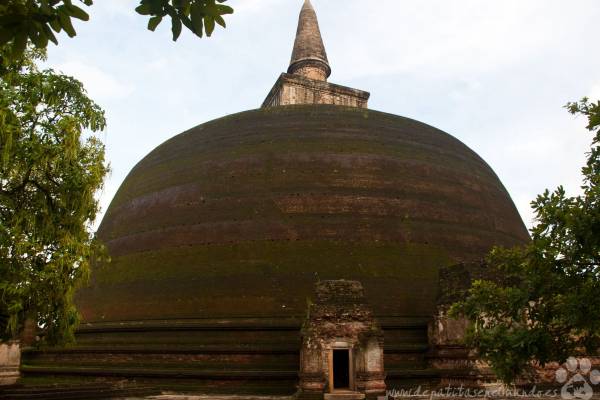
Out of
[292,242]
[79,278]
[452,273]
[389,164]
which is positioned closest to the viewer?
[79,278]

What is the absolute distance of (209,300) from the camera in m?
13.3

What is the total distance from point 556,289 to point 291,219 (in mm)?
8787

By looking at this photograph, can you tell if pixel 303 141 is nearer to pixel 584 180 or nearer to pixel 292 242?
pixel 292 242

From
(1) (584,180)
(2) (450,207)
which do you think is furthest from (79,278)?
(2) (450,207)

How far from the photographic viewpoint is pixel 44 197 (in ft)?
26.9

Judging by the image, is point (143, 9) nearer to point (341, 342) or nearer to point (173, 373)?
point (341, 342)

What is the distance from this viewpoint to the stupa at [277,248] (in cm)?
1259

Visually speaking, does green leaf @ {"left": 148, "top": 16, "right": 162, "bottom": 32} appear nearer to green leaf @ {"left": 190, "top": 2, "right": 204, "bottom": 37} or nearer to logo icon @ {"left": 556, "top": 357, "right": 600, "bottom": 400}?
green leaf @ {"left": 190, "top": 2, "right": 204, "bottom": 37}

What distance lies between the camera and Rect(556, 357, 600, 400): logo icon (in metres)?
12.0

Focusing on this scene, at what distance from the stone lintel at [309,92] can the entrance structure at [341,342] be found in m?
14.0

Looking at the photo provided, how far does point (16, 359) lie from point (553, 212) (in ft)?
47.6

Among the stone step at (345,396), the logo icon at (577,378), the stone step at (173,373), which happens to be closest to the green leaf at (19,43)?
the stone step at (345,396)

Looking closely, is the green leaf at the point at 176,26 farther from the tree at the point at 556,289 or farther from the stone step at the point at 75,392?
the stone step at the point at 75,392

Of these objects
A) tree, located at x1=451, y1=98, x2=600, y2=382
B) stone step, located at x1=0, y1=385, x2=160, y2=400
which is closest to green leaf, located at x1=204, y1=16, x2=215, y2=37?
tree, located at x1=451, y1=98, x2=600, y2=382
